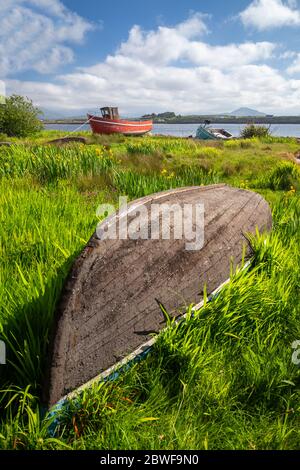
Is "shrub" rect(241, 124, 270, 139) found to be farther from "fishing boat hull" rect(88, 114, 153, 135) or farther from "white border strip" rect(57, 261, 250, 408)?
"white border strip" rect(57, 261, 250, 408)

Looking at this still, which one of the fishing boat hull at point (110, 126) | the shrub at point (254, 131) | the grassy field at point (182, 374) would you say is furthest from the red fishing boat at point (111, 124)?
the grassy field at point (182, 374)

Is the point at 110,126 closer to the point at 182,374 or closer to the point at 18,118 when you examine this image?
the point at 18,118

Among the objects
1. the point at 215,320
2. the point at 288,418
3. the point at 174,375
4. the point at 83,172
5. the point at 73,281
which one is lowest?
the point at 288,418

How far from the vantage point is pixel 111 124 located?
37.5m

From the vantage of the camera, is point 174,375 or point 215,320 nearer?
point 174,375

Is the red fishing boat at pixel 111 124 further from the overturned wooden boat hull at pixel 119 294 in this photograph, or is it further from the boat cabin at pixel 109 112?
the overturned wooden boat hull at pixel 119 294

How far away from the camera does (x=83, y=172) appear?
701 cm

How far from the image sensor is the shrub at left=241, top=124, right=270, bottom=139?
2767 cm

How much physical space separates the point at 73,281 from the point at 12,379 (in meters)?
0.74

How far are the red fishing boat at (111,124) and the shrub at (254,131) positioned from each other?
15382mm

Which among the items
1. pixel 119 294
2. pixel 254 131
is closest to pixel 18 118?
pixel 254 131

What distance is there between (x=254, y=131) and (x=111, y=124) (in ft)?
55.6

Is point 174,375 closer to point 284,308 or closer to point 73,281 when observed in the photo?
point 73,281
